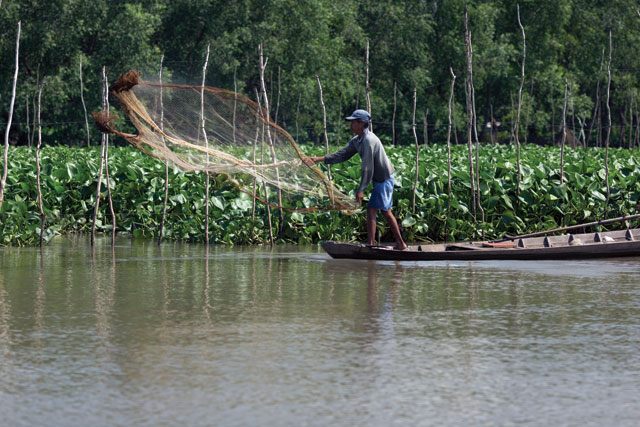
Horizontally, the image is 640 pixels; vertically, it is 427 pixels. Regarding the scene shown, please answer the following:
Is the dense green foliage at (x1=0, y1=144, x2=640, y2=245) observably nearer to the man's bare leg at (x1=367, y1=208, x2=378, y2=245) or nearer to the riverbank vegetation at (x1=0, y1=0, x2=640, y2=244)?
the riverbank vegetation at (x1=0, y1=0, x2=640, y2=244)

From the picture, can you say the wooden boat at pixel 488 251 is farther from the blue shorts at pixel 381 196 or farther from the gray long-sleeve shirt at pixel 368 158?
the gray long-sleeve shirt at pixel 368 158

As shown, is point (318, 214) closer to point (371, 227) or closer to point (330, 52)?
point (371, 227)

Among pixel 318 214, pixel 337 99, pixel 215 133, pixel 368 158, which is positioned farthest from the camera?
pixel 337 99

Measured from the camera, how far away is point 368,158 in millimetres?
13250

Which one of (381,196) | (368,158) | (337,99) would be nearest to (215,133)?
(368,158)

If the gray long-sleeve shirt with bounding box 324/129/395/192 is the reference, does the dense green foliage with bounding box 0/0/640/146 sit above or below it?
above

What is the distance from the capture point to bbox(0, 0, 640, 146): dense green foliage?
46.9 m

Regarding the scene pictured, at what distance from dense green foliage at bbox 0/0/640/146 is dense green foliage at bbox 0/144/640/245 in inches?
908

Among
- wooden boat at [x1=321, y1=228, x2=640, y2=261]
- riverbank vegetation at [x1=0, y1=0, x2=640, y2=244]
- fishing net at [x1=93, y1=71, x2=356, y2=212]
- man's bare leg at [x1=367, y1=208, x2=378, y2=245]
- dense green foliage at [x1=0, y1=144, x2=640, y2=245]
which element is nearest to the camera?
fishing net at [x1=93, y1=71, x2=356, y2=212]

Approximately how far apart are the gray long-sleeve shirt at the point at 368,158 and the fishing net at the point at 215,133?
406 millimetres

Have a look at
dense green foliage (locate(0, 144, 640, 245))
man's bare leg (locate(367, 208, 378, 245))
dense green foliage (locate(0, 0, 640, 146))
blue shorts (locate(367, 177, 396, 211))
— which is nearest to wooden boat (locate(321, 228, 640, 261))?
man's bare leg (locate(367, 208, 378, 245))

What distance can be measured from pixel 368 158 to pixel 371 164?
0.29ft

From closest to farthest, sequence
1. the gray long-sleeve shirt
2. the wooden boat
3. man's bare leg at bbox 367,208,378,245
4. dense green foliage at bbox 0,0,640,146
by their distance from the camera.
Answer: the wooden boat, the gray long-sleeve shirt, man's bare leg at bbox 367,208,378,245, dense green foliage at bbox 0,0,640,146

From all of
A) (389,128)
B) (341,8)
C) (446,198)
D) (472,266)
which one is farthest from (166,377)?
(389,128)
